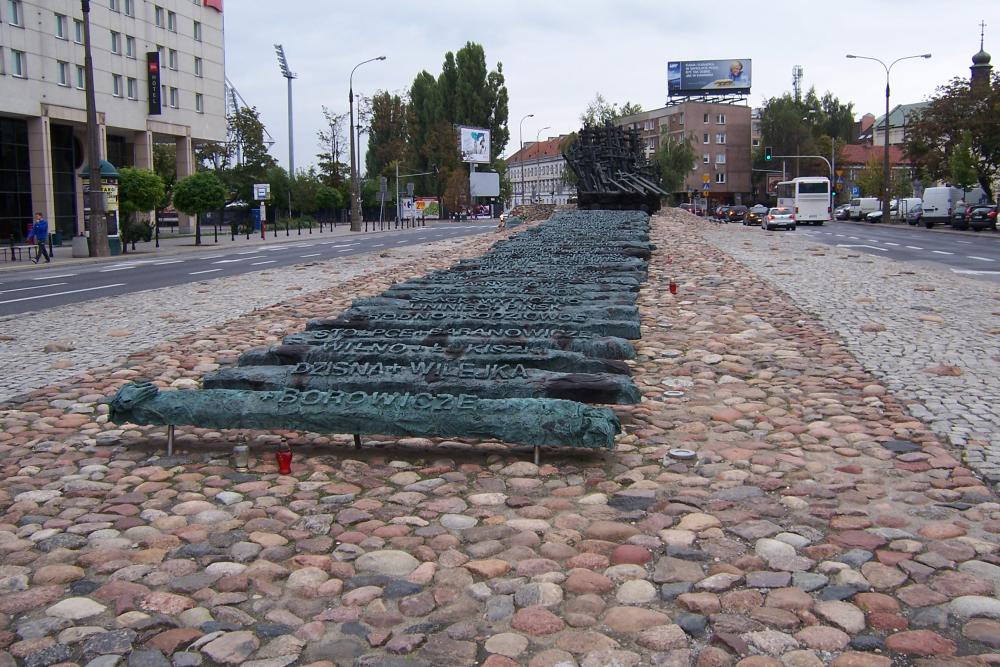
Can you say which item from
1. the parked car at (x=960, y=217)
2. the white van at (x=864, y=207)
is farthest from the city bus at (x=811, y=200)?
the white van at (x=864, y=207)

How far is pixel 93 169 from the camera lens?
30.7 metres

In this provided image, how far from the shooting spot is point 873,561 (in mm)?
3904

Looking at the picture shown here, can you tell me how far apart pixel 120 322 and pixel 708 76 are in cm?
11270

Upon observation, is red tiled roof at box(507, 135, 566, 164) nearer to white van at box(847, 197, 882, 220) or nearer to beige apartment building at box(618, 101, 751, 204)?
beige apartment building at box(618, 101, 751, 204)

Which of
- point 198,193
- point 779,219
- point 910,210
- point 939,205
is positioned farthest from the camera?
point 910,210

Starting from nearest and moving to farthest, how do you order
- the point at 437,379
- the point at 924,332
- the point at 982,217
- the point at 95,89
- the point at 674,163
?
the point at 437,379, the point at 924,332, the point at 982,217, the point at 95,89, the point at 674,163

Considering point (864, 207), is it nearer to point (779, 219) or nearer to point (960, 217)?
point (960, 217)

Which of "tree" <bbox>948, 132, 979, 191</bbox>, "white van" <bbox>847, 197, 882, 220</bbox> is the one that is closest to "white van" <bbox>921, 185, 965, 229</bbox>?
"tree" <bbox>948, 132, 979, 191</bbox>

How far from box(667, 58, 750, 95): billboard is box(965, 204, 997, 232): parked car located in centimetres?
7218

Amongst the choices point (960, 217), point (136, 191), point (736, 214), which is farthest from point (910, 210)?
point (136, 191)

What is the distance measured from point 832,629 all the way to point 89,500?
3.65 meters

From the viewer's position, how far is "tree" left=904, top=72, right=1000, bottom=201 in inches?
2206

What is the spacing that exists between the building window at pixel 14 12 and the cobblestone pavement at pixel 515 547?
43.5m

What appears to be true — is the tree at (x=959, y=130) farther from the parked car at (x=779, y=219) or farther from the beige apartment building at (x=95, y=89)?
the beige apartment building at (x=95, y=89)
